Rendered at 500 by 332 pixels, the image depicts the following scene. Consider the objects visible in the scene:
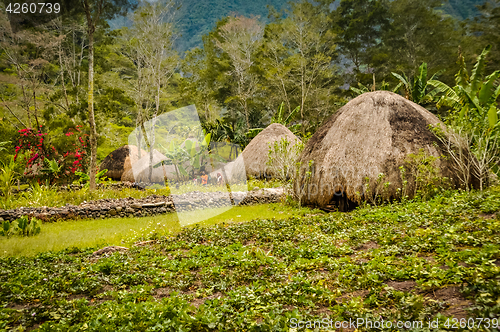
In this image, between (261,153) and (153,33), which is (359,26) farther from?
(261,153)

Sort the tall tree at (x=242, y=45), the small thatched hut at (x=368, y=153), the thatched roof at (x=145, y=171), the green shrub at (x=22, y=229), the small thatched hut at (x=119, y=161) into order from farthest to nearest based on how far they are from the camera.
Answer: the tall tree at (x=242, y=45)
the small thatched hut at (x=119, y=161)
the thatched roof at (x=145, y=171)
the small thatched hut at (x=368, y=153)
the green shrub at (x=22, y=229)

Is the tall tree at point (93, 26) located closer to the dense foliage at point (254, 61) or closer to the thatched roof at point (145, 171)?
the dense foliage at point (254, 61)

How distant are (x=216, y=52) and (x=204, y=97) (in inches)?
289

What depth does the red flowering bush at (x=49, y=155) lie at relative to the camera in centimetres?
1470

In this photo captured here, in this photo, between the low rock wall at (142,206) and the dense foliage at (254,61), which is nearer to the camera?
the low rock wall at (142,206)

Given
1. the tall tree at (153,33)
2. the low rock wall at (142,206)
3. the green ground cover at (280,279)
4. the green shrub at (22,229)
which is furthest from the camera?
the tall tree at (153,33)

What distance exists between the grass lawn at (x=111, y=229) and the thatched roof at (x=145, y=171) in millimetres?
9488

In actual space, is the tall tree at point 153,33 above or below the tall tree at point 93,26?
above

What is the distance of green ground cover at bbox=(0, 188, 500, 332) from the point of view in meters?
2.82

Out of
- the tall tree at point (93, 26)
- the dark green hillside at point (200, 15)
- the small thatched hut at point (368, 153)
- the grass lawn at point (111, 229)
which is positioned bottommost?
the grass lawn at point (111, 229)

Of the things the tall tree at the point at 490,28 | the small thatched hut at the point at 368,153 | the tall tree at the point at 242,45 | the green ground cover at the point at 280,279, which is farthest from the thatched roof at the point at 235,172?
the tall tree at the point at 490,28

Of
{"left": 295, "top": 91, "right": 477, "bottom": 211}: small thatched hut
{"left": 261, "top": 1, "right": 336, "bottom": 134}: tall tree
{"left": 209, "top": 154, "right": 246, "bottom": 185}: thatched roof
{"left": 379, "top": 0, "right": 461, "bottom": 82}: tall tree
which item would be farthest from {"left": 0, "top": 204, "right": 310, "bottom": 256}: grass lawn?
{"left": 379, "top": 0, "right": 461, "bottom": 82}: tall tree

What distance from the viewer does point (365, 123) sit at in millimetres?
9359

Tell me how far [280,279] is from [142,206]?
7.54 meters
